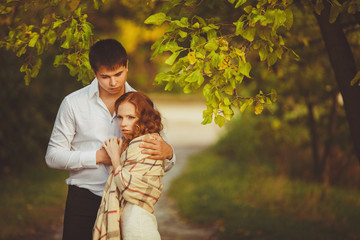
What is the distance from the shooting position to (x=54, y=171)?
8.80 meters

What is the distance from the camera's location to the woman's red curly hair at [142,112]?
2.78 metres

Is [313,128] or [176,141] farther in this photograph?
[176,141]

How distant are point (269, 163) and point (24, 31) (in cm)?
694

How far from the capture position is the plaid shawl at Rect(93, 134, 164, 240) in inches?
102

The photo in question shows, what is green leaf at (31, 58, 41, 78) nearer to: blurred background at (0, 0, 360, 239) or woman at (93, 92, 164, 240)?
woman at (93, 92, 164, 240)

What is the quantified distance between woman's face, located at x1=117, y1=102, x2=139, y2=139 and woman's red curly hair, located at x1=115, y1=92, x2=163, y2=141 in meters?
0.02

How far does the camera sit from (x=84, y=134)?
9.48ft

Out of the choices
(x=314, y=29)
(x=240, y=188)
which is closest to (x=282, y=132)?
(x=240, y=188)

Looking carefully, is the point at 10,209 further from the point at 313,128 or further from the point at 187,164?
the point at 313,128

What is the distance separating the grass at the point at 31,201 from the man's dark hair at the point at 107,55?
11.0 ft

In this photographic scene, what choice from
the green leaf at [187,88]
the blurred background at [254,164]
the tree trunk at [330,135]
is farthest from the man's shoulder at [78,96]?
the tree trunk at [330,135]

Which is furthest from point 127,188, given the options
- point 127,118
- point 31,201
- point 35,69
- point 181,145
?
point 181,145

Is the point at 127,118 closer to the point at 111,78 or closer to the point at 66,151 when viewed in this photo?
the point at 111,78

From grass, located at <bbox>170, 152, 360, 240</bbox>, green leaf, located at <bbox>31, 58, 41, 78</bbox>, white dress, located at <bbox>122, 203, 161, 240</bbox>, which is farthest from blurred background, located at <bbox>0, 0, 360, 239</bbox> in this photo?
white dress, located at <bbox>122, 203, 161, 240</bbox>
